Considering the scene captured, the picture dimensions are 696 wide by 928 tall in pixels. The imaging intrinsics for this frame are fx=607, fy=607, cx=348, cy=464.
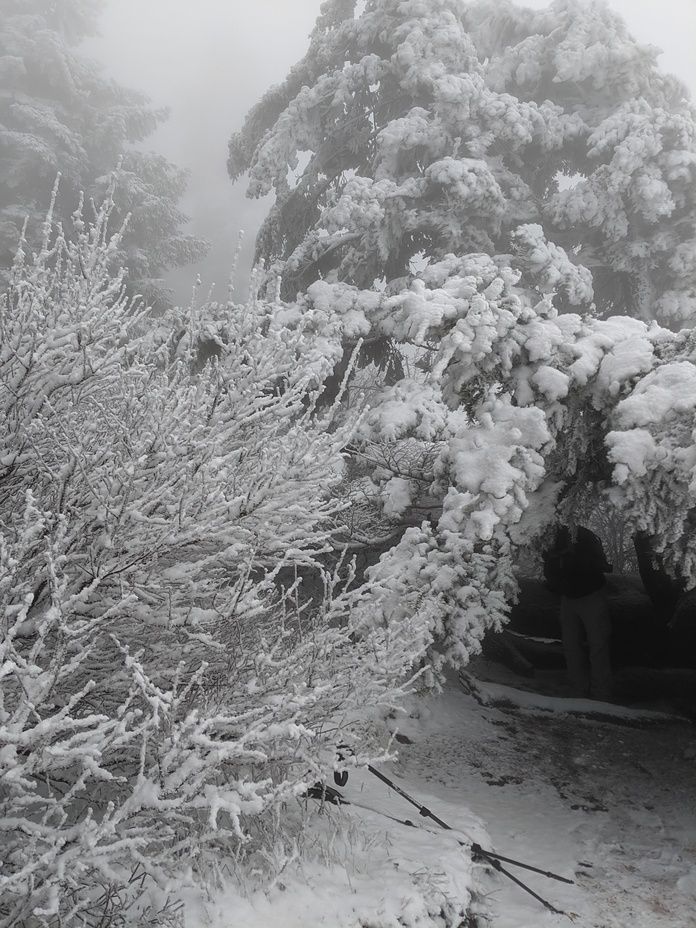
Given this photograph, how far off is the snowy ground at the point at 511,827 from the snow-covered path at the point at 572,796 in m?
0.01

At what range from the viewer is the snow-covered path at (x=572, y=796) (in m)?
3.72

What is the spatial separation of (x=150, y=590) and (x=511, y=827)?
→ 344 cm

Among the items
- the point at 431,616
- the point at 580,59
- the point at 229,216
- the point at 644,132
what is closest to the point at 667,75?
the point at 580,59

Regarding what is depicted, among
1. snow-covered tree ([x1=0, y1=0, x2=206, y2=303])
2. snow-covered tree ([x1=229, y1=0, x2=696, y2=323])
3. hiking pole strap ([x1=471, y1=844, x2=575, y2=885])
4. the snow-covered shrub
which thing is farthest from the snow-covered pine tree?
snow-covered tree ([x1=0, y1=0, x2=206, y2=303])

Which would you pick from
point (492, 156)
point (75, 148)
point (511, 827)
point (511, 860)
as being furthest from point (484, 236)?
point (75, 148)

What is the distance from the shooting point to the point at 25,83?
69.4ft

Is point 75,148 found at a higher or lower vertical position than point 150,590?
higher

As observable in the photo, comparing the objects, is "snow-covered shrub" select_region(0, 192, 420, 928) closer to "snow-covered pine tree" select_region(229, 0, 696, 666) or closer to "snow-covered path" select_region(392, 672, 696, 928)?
"snow-covered pine tree" select_region(229, 0, 696, 666)

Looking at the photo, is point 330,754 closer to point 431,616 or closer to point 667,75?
point 431,616

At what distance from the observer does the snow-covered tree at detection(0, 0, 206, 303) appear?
1897 cm

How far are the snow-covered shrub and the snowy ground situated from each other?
532 millimetres

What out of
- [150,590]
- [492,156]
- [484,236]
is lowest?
[150,590]

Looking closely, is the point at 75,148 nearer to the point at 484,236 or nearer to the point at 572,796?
the point at 484,236

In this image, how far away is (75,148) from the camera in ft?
65.7
